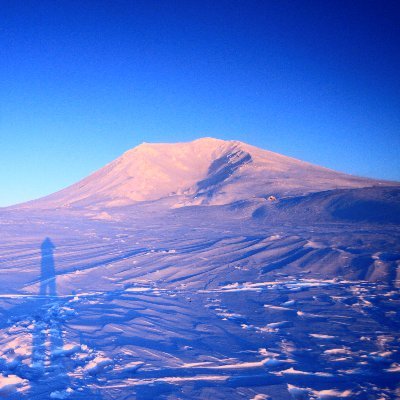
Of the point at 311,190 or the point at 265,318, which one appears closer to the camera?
the point at 265,318

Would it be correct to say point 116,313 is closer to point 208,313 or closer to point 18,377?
point 208,313

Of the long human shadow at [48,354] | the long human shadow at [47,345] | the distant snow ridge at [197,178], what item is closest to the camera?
the long human shadow at [48,354]

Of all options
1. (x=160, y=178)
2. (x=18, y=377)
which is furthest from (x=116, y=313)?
(x=160, y=178)

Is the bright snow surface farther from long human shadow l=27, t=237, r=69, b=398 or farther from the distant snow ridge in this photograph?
the distant snow ridge

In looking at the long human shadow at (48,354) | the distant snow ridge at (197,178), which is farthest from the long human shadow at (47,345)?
the distant snow ridge at (197,178)

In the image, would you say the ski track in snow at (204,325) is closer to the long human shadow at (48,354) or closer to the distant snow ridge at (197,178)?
the long human shadow at (48,354)

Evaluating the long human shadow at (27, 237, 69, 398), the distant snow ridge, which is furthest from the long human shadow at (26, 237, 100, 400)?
the distant snow ridge

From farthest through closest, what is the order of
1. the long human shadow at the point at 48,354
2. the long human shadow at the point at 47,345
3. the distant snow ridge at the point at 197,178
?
the distant snow ridge at the point at 197,178 → the long human shadow at the point at 47,345 → the long human shadow at the point at 48,354

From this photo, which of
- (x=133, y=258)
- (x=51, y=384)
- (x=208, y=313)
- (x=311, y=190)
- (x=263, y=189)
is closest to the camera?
(x=51, y=384)
